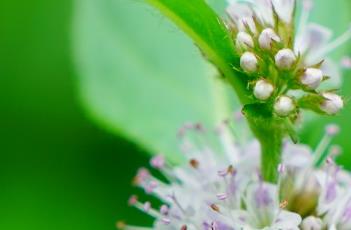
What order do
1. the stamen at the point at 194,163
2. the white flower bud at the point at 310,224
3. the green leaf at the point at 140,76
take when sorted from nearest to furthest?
the white flower bud at the point at 310,224
the stamen at the point at 194,163
the green leaf at the point at 140,76

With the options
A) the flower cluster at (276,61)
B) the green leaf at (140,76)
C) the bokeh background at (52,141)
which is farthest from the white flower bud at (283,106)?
the bokeh background at (52,141)

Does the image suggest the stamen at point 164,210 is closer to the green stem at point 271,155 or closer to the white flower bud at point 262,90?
the green stem at point 271,155

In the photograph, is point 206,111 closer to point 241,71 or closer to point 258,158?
point 258,158

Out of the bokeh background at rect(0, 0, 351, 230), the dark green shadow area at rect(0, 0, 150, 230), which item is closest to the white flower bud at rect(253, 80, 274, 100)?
the bokeh background at rect(0, 0, 351, 230)

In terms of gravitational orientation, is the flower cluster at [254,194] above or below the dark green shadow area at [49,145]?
below

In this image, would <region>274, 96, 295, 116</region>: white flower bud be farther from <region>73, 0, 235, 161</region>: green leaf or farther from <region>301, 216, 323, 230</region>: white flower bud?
<region>73, 0, 235, 161</region>: green leaf

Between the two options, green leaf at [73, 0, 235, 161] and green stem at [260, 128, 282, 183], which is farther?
green leaf at [73, 0, 235, 161]

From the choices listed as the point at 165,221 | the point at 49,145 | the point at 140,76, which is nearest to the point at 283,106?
the point at 165,221
